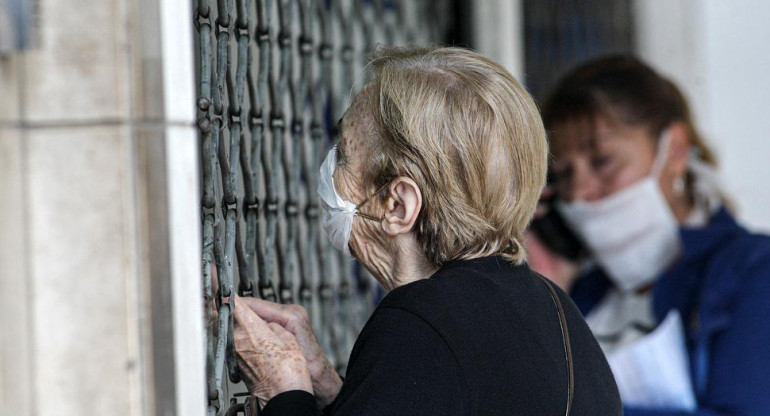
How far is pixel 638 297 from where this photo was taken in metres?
3.25

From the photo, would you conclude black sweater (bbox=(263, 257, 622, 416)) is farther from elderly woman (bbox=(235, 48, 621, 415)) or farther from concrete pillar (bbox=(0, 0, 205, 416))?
concrete pillar (bbox=(0, 0, 205, 416))

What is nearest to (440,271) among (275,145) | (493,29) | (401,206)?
(401,206)

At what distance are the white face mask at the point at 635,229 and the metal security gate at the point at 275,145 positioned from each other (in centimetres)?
79

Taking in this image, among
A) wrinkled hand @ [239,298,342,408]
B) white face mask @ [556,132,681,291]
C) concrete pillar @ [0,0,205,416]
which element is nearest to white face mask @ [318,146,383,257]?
wrinkled hand @ [239,298,342,408]

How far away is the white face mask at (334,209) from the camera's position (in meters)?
1.70

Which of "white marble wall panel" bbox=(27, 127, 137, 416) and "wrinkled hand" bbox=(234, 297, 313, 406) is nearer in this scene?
"white marble wall panel" bbox=(27, 127, 137, 416)

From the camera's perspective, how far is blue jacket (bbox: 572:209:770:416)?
2648mm

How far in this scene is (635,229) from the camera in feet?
10.5

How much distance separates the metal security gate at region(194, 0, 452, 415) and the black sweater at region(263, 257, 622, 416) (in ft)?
0.99

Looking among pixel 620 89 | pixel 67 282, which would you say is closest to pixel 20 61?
pixel 67 282

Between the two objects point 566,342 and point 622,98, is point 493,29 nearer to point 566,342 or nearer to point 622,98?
point 622,98

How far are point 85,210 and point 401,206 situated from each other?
0.58 metres

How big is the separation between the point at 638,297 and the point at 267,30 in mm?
1743

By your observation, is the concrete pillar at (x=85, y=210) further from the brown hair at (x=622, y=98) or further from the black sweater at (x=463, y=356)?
the brown hair at (x=622, y=98)
